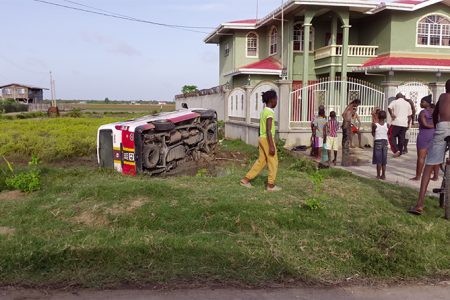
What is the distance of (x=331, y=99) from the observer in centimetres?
1420

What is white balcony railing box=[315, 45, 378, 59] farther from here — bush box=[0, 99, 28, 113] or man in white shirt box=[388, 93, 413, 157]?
bush box=[0, 99, 28, 113]

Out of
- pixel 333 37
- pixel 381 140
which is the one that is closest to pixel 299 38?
pixel 333 37

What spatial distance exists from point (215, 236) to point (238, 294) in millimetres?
1209

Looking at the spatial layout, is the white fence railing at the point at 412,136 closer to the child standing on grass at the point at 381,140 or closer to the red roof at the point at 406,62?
the red roof at the point at 406,62

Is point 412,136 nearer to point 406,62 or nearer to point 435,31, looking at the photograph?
point 406,62

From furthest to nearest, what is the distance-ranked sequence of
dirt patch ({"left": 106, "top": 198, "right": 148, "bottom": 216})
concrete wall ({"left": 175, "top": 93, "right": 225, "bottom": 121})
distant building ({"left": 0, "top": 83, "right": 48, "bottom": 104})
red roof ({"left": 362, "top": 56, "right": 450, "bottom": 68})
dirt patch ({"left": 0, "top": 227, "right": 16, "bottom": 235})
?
distant building ({"left": 0, "top": 83, "right": 48, "bottom": 104}), concrete wall ({"left": 175, "top": 93, "right": 225, "bottom": 121}), red roof ({"left": 362, "top": 56, "right": 450, "bottom": 68}), dirt patch ({"left": 106, "top": 198, "right": 148, "bottom": 216}), dirt patch ({"left": 0, "top": 227, "right": 16, "bottom": 235})

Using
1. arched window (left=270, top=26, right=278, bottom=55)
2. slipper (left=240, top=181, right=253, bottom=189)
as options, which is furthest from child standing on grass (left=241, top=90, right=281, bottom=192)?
arched window (left=270, top=26, right=278, bottom=55)

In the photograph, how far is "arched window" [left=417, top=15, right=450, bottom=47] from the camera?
21812 millimetres

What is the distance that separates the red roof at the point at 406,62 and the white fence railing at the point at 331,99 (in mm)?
6038

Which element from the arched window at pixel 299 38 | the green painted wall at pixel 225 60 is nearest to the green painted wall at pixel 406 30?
the arched window at pixel 299 38

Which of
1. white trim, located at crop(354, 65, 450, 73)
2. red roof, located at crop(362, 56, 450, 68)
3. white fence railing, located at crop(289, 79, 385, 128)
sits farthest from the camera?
red roof, located at crop(362, 56, 450, 68)

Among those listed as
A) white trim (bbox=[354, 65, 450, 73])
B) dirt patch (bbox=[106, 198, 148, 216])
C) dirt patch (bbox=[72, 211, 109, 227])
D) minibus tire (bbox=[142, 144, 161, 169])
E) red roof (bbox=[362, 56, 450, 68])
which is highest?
red roof (bbox=[362, 56, 450, 68])

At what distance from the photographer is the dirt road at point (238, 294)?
361 cm

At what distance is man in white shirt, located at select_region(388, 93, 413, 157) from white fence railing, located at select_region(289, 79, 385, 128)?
8.53 ft
